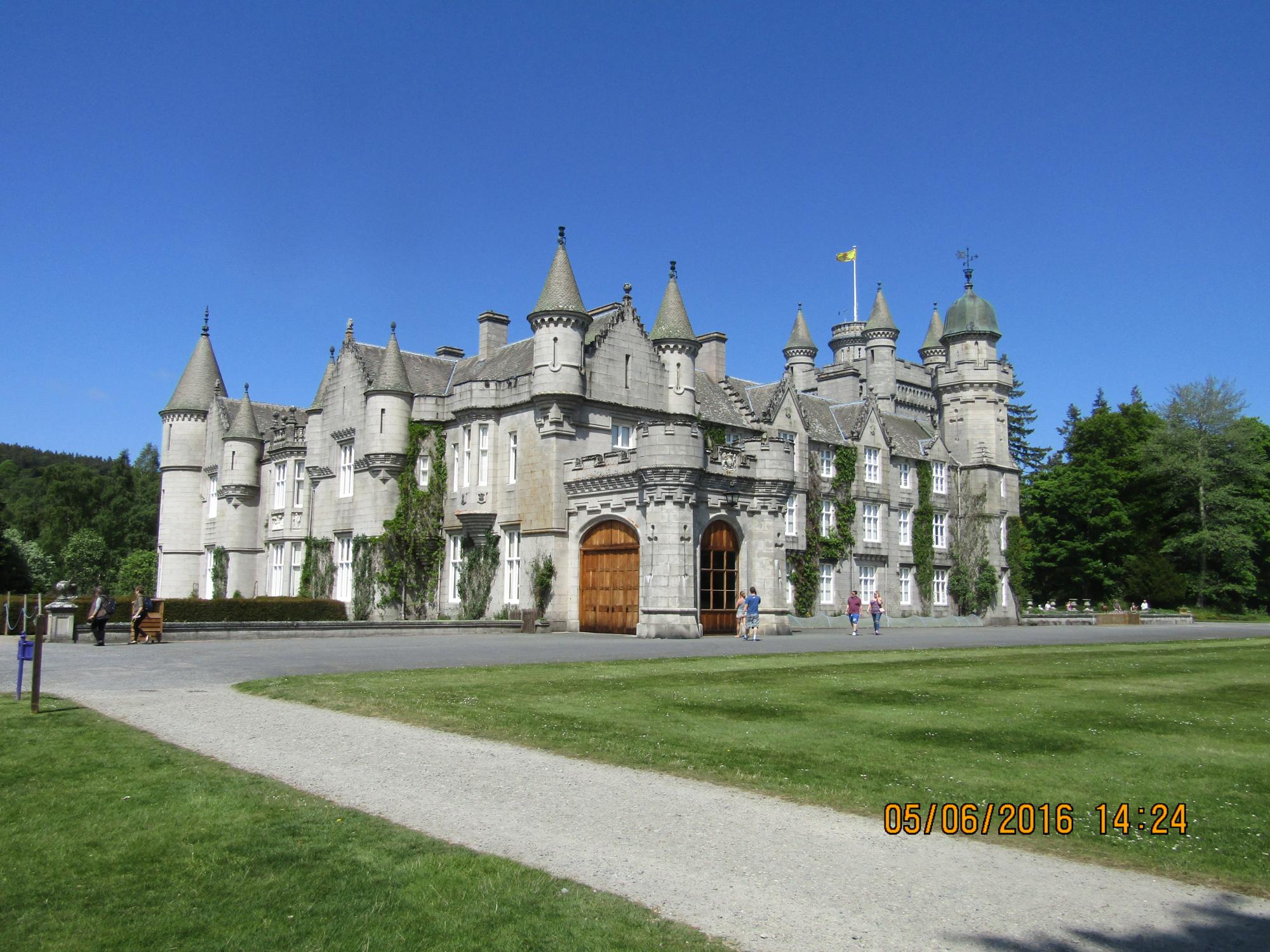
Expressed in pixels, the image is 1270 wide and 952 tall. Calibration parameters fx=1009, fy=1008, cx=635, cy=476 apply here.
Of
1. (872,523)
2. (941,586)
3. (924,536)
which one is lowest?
(941,586)

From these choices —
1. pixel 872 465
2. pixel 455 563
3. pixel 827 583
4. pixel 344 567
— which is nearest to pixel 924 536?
pixel 872 465

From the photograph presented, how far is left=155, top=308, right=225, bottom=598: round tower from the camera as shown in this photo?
53781 millimetres

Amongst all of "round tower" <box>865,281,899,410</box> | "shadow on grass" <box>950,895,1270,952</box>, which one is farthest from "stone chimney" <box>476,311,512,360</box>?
"shadow on grass" <box>950,895,1270,952</box>

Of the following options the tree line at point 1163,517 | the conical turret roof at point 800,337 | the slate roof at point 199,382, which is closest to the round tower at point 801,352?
the conical turret roof at point 800,337

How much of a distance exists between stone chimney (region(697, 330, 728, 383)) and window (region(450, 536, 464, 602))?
588 inches

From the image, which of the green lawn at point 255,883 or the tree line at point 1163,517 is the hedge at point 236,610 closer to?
the green lawn at point 255,883

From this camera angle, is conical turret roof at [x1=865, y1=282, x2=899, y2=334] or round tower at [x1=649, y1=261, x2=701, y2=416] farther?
conical turret roof at [x1=865, y1=282, x2=899, y2=334]

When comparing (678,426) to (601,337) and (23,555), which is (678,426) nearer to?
(601,337)

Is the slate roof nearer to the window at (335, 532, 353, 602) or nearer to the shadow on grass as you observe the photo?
the window at (335, 532, 353, 602)

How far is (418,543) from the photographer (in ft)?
131

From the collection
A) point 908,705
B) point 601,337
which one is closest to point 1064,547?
point 601,337

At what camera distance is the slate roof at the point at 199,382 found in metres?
54.7

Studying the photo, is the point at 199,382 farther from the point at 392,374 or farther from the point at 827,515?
the point at 827,515

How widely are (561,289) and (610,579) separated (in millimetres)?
10484
